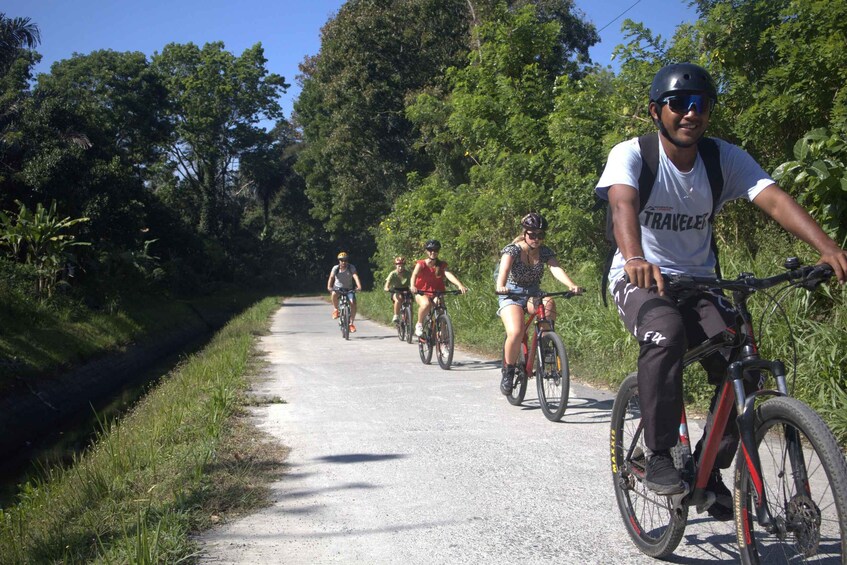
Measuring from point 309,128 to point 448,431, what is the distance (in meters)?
43.0

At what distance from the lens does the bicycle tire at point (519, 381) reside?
781cm

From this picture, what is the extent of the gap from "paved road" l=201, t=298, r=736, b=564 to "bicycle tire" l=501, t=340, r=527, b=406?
0.10m

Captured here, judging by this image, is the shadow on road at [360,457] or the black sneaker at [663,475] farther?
the shadow on road at [360,457]

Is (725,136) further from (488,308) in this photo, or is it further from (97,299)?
(97,299)

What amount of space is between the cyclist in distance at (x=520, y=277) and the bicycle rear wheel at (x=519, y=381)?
0.05 meters

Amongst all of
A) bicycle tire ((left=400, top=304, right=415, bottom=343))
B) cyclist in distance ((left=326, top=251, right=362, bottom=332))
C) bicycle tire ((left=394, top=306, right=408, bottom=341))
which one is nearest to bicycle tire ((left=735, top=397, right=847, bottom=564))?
bicycle tire ((left=400, top=304, right=415, bottom=343))

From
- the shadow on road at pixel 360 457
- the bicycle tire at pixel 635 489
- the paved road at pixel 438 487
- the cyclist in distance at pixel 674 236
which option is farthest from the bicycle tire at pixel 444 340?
the cyclist in distance at pixel 674 236

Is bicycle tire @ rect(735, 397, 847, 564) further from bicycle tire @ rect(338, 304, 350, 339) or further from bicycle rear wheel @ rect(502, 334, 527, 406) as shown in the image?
bicycle tire @ rect(338, 304, 350, 339)

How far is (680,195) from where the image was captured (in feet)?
11.7

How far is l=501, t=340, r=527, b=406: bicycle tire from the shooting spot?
7809 millimetres

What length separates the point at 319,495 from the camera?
491cm

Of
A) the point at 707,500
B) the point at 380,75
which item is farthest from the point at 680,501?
the point at 380,75

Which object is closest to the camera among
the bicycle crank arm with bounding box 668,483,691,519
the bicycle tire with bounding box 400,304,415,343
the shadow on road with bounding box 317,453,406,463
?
the bicycle crank arm with bounding box 668,483,691,519

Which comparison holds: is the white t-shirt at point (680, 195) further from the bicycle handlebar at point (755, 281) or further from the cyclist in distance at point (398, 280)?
the cyclist in distance at point (398, 280)
